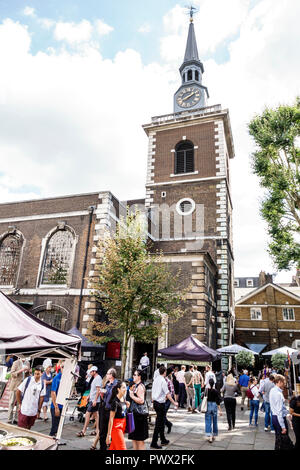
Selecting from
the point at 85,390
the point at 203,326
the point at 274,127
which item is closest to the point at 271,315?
the point at 203,326

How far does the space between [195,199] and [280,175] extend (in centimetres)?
918

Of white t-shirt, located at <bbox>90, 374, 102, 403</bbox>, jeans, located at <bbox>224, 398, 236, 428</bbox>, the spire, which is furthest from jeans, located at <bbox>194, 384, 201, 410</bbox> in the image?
the spire

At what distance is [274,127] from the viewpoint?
14297 mm

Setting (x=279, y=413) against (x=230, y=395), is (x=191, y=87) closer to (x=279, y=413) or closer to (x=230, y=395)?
(x=230, y=395)

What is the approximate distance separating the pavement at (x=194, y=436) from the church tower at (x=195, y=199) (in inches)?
266

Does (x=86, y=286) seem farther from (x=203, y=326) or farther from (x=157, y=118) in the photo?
(x=157, y=118)

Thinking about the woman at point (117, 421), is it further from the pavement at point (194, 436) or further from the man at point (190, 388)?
the man at point (190, 388)

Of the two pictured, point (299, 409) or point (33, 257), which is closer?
point (299, 409)

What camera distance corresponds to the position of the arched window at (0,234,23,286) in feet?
59.1

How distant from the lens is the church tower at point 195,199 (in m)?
17.9

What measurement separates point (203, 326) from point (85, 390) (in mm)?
8392

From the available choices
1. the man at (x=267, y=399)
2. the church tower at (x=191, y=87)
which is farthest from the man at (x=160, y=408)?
the church tower at (x=191, y=87)
